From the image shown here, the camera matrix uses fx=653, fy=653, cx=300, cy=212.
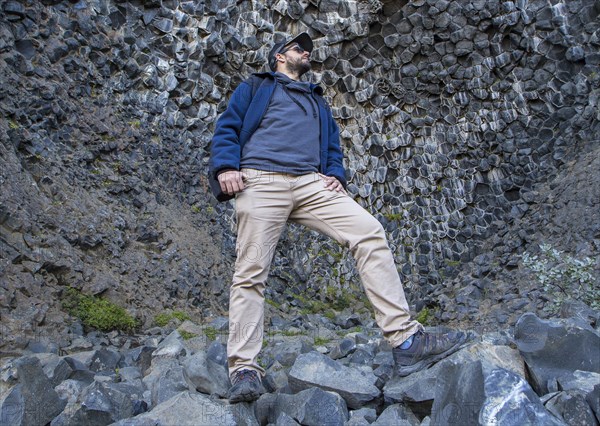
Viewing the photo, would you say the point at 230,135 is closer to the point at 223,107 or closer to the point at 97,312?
the point at 97,312

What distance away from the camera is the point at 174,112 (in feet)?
32.4

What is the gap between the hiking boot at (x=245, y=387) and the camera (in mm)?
3133

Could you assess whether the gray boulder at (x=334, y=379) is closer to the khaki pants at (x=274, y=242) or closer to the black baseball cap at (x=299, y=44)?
the khaki pants at (x=274, y=242)

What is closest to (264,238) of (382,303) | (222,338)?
(382,303)

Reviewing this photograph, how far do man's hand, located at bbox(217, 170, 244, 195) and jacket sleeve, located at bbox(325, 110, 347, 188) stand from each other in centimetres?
60

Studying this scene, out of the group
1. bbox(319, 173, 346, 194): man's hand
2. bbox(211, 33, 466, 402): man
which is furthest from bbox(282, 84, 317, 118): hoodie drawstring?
bbox(319, 173, 346, 194): man's hand

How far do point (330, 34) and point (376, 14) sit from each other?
877 mm

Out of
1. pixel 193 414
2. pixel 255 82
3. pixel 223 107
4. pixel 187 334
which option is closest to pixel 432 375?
pixel 193 414

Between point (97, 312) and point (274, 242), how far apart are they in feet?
11.9

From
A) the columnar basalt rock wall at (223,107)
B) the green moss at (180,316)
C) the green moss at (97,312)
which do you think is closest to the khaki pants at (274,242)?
the green moss at (97,312)

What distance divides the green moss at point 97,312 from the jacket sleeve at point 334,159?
142 inches

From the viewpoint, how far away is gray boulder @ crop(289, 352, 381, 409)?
3.34 meters

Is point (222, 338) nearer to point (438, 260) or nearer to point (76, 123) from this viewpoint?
point (76, 123)

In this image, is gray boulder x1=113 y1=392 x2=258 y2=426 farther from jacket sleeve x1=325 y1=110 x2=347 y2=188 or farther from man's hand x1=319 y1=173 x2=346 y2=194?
jacket sleeve x1=325 y1=110 x2=347 y2=188
